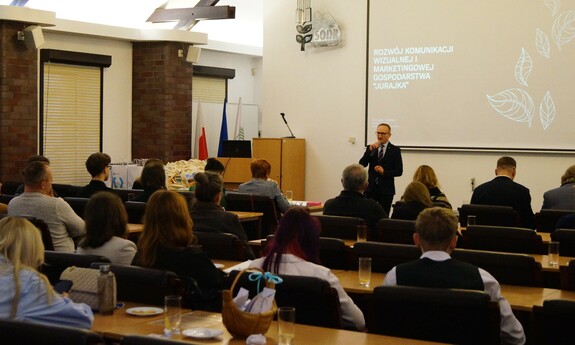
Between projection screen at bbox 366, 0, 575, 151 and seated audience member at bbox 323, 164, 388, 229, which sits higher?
projection screen at bbox 366, 0, 575, 151

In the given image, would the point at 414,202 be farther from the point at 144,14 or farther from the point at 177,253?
the point at 144,14

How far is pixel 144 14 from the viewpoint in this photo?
14.0 m

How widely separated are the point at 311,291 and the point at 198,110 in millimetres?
11657

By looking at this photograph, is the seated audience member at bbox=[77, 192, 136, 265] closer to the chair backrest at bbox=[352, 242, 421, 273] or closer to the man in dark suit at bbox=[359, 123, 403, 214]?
the chair backrest at bbox=[352, 242, 421, 273]

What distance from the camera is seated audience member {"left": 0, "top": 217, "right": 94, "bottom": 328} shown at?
3.34 m

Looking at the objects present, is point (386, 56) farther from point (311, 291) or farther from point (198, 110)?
point (311, 291)

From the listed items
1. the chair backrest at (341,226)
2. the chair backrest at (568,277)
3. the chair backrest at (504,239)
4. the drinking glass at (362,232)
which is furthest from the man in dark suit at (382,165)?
the chair backrest at (568,277)

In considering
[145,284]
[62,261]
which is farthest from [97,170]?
[145,284]

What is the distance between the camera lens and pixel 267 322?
3.44 metres

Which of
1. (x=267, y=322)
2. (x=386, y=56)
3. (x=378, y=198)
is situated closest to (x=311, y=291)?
(x=267, y=322)

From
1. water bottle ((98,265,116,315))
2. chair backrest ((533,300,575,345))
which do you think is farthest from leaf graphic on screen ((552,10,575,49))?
water bottle ((98,265,116,315))

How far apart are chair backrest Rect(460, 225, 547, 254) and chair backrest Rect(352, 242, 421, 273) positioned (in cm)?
138

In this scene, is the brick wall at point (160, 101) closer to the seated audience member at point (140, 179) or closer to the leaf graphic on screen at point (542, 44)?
the seated audience member at point (140, 179)

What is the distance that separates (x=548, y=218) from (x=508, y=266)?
10.9 feet
